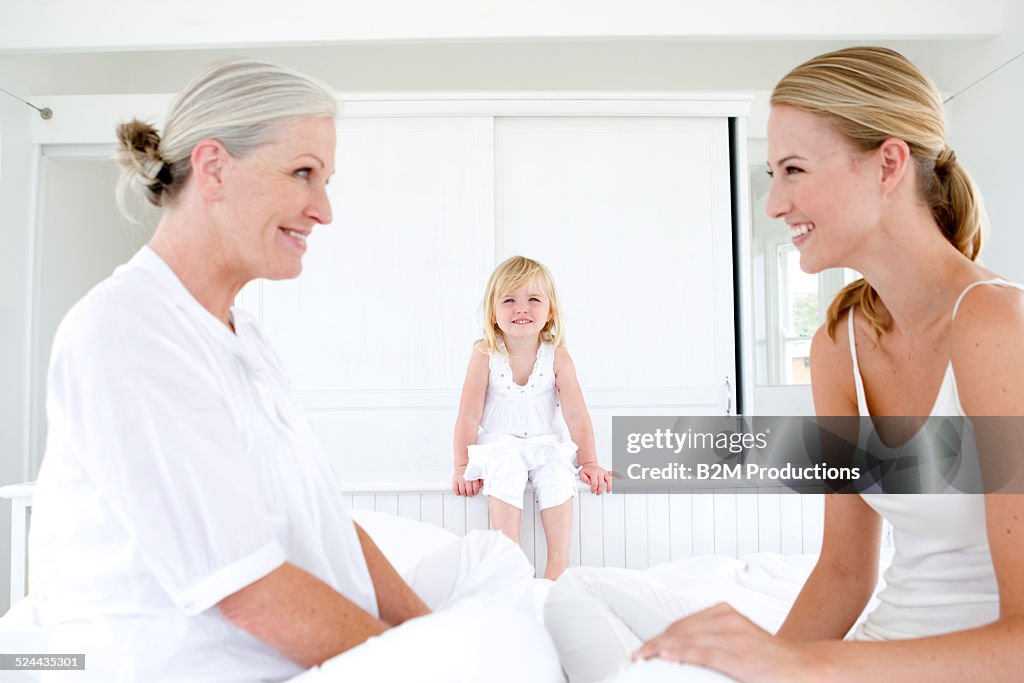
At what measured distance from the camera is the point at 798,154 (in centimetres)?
98

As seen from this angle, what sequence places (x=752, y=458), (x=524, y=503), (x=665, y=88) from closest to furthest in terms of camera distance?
(x=524, y=503), (x=752, y=458), (x=665, y=88)

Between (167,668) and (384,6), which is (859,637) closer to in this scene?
(167,668)

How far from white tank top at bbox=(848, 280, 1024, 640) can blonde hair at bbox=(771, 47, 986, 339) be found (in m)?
0.15

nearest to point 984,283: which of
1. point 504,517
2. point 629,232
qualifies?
point 504,517

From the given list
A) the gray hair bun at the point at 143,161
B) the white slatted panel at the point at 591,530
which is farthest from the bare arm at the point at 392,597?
the white slatted panel at the point at 591,530

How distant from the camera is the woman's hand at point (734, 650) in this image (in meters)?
0.68

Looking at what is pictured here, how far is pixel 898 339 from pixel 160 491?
886mm

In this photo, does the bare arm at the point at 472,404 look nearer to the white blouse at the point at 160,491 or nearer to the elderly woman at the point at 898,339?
the elderly woman at the point at 898,339

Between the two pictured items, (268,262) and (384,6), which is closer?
(268,262)

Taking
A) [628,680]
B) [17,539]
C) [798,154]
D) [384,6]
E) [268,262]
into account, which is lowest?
[17,539]

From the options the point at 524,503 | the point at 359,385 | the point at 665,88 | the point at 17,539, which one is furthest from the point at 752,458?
the point at 665,88

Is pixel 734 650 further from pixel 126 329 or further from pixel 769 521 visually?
pixel 769 521

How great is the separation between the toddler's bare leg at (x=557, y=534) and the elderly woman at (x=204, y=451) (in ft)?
3.25

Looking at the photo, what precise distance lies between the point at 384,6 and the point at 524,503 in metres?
2.40
